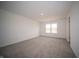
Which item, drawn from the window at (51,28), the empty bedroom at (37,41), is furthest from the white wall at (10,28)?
the window at (51,28)

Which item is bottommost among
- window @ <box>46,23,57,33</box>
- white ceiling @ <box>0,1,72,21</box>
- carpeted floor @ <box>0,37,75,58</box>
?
carpeted floor @ <box>0,37,75,58</box>

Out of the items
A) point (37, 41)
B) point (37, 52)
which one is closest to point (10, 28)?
point (37, 41)

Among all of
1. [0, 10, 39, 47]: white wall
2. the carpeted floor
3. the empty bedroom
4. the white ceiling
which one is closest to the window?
the empty bedroom

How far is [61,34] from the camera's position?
674 centimetres

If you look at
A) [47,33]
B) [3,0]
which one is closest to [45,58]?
[3,0]

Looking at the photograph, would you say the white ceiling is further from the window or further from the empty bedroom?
the window

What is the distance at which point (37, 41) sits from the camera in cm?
522

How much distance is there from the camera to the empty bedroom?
250 cm

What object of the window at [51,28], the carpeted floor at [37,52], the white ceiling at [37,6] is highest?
the white ceiling at [37,6]

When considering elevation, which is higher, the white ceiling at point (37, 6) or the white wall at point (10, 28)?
the white ceiling at point (37, 6)

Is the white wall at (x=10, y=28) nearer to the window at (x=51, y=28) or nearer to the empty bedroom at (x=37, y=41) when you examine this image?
the empty bedroom at (x=37, y=41)

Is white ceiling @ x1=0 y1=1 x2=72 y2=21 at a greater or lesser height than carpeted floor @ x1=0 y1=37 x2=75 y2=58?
greater

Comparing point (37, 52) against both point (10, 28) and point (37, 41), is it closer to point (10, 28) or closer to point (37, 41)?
point (37, 41)

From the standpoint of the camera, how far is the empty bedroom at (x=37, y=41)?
2.50 metres
